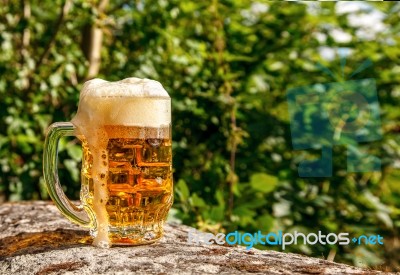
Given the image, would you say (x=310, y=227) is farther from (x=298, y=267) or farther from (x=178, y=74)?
(x=298, y=267)

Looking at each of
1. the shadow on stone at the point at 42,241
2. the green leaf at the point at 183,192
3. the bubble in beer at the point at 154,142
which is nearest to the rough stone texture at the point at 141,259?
the shadow on stone at the point at 42,241

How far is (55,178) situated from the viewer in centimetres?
170

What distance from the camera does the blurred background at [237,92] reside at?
10.8 feet

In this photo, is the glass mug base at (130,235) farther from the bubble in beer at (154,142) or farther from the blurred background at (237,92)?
the blurred background at (237,92)

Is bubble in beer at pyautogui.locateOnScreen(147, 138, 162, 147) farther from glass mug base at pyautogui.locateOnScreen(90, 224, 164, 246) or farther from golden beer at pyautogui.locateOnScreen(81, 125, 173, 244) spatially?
glass mug base at pyautogui.locateOnScreen(90, 224, 164, 246)

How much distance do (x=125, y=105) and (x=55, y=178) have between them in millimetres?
298

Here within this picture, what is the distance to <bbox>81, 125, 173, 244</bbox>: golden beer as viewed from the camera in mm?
1562

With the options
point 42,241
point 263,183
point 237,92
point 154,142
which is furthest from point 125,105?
point 237,92

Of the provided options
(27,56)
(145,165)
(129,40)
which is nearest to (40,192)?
(27,56)

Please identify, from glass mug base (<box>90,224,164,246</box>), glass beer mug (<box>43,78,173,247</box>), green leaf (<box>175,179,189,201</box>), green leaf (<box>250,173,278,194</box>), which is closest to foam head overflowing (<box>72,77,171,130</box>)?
glass beer mug (<box>43,78,173,247</box>)

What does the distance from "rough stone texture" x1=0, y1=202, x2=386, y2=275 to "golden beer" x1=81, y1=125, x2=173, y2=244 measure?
0.17ft

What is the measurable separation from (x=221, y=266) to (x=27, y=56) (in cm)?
258

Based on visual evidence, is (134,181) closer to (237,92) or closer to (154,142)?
(154,142)

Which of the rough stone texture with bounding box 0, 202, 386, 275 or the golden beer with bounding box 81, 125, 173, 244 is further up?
the golden beer with bounding box 81, 125, 173, 244
